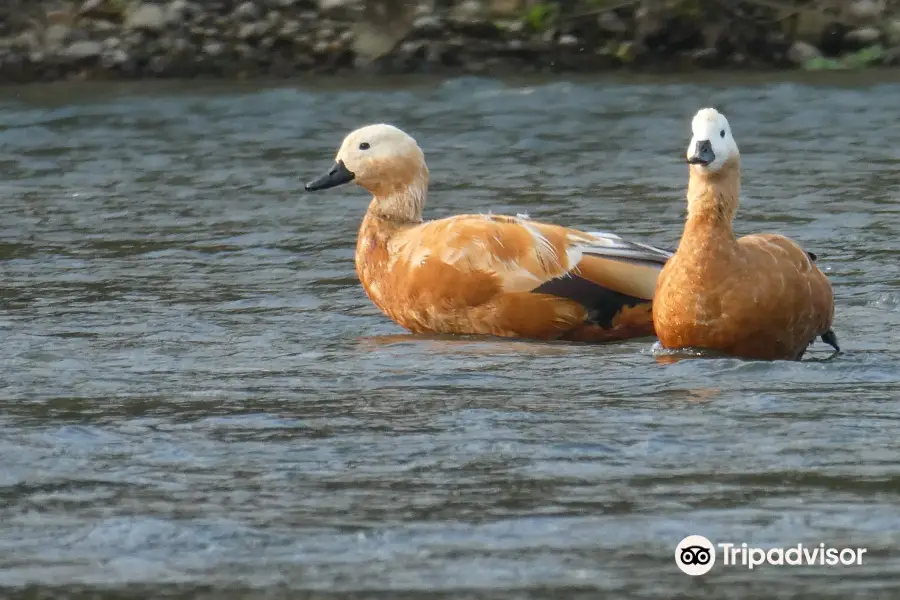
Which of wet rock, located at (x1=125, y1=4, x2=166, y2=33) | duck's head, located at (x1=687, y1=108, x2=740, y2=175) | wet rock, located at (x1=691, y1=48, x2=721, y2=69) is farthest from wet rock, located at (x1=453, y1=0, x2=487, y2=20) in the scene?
duck's head, located at (x1=687, y1=108, x2=740, y2=175)

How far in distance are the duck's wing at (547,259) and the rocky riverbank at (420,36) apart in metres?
11.3

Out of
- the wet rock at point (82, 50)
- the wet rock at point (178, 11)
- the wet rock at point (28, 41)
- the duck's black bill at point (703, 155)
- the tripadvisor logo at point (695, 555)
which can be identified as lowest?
the wet rock at point (82, 50)

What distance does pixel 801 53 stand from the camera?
1900 centimetres

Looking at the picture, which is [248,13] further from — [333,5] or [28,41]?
[28,41]

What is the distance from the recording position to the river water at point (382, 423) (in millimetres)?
4801

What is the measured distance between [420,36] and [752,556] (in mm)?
15493

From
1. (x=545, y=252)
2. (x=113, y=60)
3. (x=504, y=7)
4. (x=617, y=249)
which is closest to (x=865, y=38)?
(x=504, y=7)

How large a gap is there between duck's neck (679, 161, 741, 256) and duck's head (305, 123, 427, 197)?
5.94 ft

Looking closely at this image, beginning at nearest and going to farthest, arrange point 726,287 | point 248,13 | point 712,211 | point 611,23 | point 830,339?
point 726,287 → point 712,211 → point 830,339 → point 611,23 → point 248,13

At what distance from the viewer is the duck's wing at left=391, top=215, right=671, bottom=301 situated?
7.94 m

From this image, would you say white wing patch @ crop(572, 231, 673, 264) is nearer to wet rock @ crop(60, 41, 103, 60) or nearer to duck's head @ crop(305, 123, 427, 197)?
duck's head @ crop(305, 123, 427, 197)

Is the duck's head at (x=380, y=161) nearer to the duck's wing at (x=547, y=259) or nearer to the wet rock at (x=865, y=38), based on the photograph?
the duck's wing at (x=547, y=259)

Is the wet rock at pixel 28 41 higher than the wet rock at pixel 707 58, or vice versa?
the wet rock at pixel 28 41

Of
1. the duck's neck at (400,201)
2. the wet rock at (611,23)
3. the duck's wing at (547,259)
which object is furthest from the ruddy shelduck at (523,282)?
the wet rock at (611,23)
